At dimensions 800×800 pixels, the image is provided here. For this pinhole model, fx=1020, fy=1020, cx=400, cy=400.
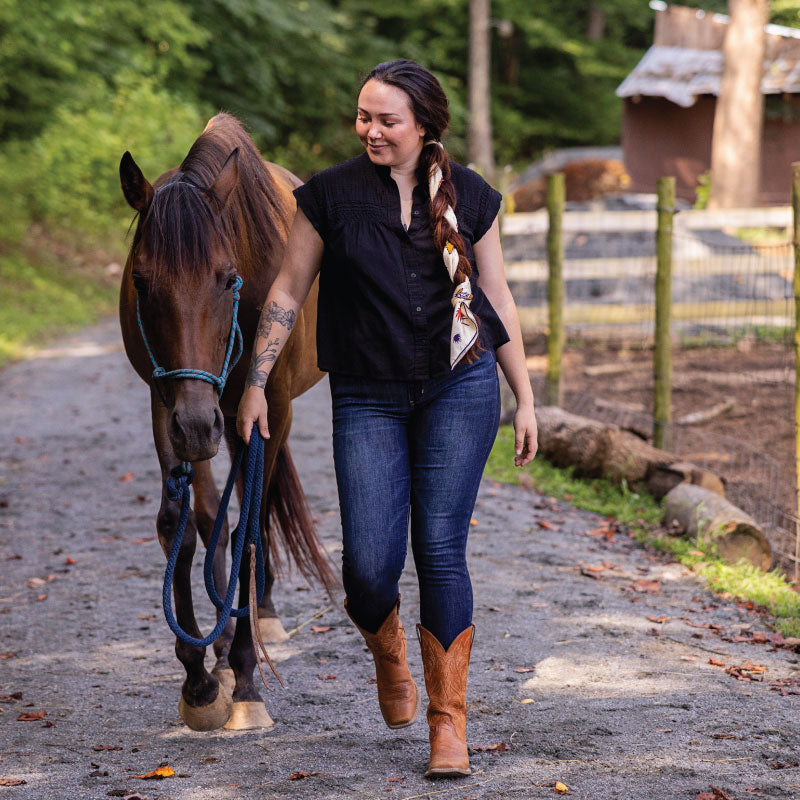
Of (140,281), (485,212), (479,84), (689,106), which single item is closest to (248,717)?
(140,281)

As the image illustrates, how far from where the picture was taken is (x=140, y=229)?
3.09 meters

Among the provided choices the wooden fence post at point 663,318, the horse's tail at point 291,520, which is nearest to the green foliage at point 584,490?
the wooden fence post at point 663,318

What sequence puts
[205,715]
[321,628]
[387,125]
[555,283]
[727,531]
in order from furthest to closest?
[555,283], [727,531], [321,628], [205,715], [387,125]

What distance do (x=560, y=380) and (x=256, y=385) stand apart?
215 inches

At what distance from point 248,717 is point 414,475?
1.14 metres

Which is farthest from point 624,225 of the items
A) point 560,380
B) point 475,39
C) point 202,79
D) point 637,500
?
point 475,39

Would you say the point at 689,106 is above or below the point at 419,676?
above

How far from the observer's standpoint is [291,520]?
14.6 feet

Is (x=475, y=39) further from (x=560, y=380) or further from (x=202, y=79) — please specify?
(x=560, y=380)

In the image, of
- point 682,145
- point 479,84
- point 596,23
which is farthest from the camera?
point 596,23

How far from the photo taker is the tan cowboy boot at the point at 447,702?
2961mm

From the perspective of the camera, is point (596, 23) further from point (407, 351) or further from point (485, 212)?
point (407, 351)

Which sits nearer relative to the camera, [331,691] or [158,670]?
[331,691]

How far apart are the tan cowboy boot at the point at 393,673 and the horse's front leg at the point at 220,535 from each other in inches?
34.5
